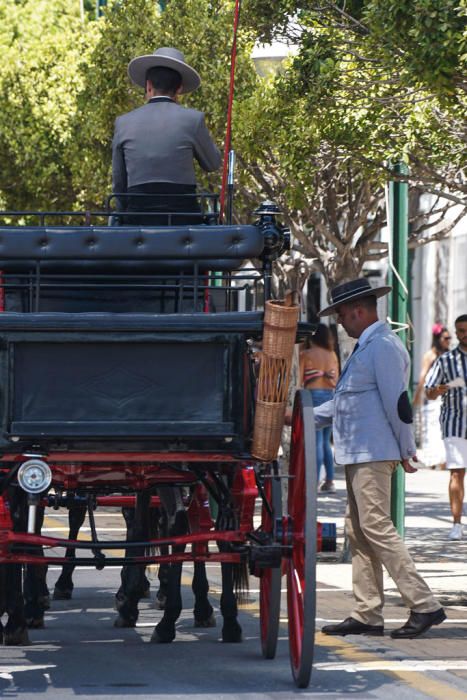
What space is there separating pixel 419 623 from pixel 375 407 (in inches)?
46.9

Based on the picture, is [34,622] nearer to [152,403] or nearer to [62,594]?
[62,594]

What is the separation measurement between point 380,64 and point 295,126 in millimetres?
2024

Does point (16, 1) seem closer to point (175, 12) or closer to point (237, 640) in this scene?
point (175, 12)

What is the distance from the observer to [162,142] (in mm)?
9516

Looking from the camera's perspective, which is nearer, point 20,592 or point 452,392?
point 20,592

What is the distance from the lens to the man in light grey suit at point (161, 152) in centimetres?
952

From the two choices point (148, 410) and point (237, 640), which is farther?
point (237, 640)

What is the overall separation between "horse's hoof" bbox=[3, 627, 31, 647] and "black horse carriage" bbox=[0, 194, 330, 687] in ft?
3.03

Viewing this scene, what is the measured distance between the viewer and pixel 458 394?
50.6 feet

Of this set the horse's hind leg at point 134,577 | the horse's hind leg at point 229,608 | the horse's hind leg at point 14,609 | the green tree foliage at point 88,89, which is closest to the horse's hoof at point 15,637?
the horse's hind leg at point 14,609

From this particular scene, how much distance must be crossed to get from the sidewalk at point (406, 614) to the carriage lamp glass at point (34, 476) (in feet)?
6.15

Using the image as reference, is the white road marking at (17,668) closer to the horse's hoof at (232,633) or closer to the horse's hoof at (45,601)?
the horse's hoof at (232,633)

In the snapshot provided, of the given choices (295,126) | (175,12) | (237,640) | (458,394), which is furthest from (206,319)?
(175,12)

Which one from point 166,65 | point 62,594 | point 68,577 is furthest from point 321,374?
point 166,65
